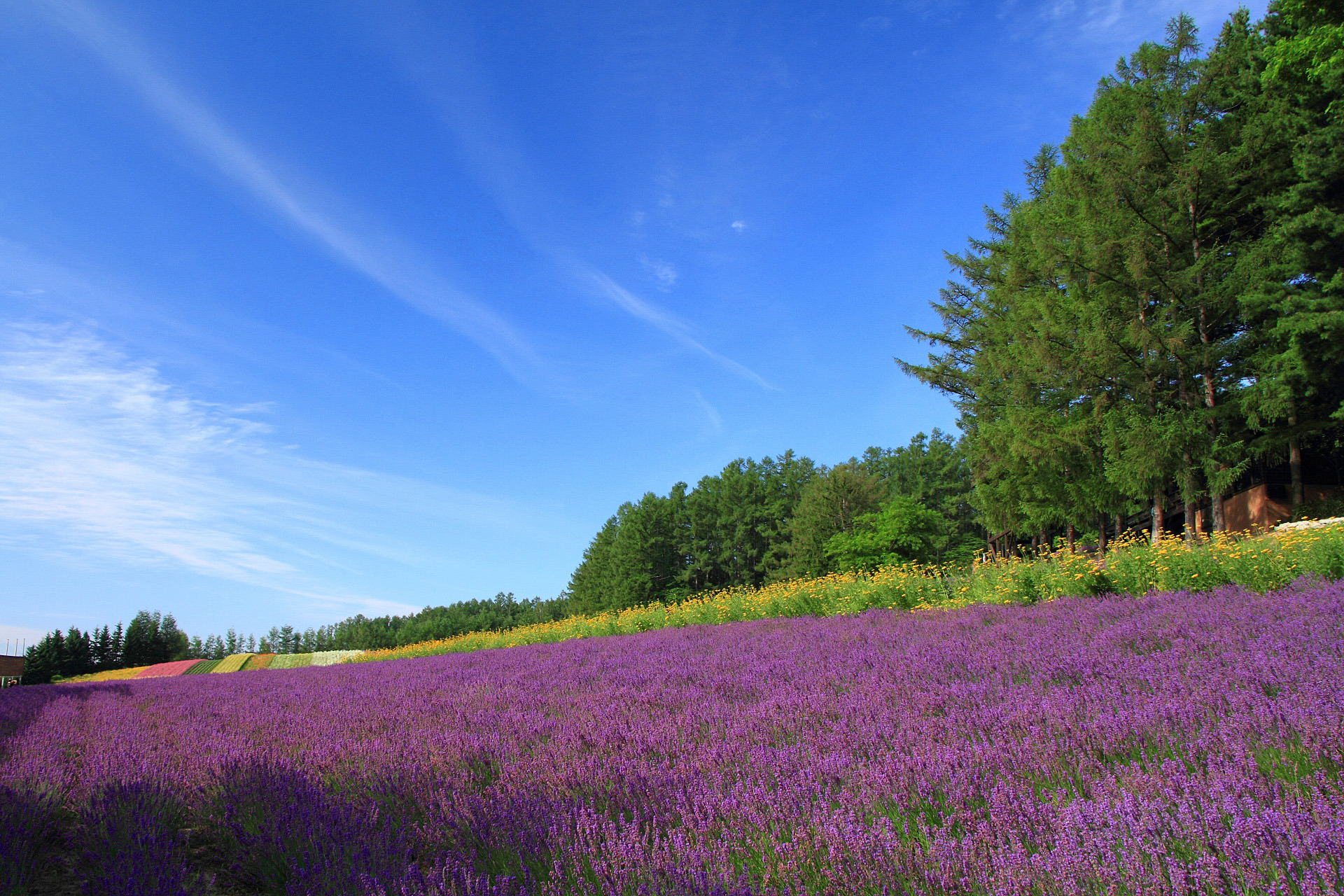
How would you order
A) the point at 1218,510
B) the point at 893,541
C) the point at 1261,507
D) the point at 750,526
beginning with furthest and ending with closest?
the point at 750,526, the point at 893,541, the point at 1261,507, the point at 1218,510

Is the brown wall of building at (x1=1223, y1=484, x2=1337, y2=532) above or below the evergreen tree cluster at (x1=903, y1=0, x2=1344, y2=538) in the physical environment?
below

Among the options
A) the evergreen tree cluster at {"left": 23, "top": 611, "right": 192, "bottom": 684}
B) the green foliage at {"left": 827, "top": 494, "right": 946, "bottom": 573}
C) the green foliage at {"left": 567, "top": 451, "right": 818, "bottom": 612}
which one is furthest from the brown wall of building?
the evergreen tree cluster at {"left": 23, "top": 611, "right": 192, "bottom": 684}

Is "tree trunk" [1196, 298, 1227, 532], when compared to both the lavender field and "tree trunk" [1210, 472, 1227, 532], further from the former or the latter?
the lavender field

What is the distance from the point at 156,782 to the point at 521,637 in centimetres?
1729

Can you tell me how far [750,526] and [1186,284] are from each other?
37177 millimetres

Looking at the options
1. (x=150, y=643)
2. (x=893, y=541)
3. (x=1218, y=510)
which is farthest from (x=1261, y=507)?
(x=150, y=643)

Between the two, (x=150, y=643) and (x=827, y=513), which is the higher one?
(x=827, y=513)

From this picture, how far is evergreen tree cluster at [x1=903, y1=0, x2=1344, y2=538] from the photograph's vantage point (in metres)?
17.7

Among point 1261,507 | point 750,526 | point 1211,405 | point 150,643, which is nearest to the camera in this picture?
point 1211,405

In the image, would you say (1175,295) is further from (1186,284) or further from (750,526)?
(750,526)

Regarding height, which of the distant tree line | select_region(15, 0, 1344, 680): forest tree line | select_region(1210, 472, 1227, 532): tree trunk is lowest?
the distant tree line

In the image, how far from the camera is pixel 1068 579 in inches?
364

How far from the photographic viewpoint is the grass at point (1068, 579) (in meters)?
8.02

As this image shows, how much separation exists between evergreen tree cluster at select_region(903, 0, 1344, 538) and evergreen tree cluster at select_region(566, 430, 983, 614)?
17697 mm
